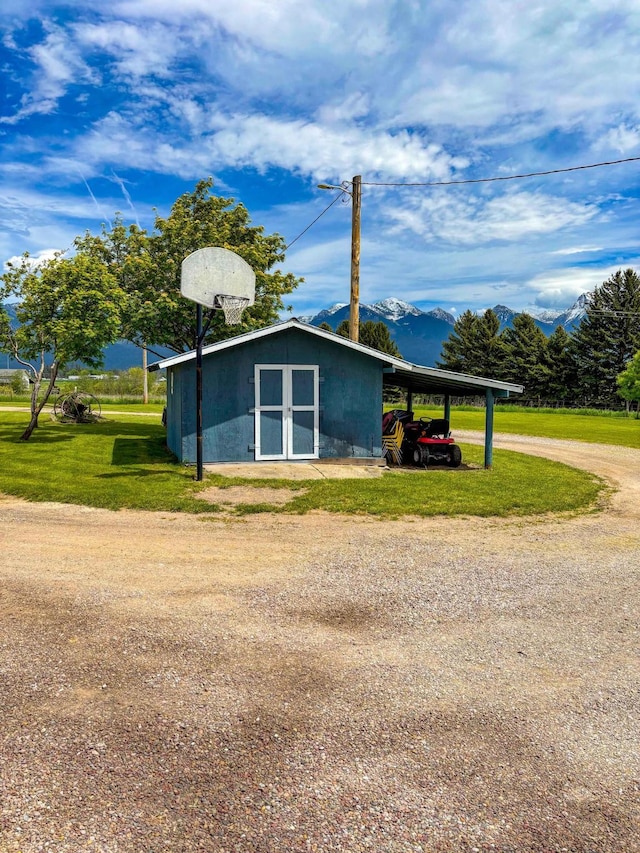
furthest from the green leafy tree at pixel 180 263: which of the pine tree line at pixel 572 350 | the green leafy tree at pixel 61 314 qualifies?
the pine tree line at pixel 572 350

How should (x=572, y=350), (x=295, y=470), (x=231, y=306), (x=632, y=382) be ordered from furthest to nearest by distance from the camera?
(x=572, y=350)
(x=632, y=382)
(x=295, y=470)
(x=231, y=306)

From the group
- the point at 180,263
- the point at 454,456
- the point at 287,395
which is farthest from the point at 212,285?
the point at 180,263

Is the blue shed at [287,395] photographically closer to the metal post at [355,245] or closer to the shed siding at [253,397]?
the shed siding at [253,397]

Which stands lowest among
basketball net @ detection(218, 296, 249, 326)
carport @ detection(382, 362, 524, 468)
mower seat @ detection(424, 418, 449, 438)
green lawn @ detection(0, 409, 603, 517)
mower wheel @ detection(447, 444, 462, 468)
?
green lawn @ detection(0, 409, 603, 517)

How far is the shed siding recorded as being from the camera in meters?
13.6

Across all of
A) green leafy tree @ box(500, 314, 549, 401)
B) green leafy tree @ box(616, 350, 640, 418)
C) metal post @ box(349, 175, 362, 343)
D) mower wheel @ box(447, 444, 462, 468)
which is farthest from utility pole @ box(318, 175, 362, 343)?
green leafy tree @ box(500, 314, 549, 401)

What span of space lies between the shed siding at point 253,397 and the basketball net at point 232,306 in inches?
73.8

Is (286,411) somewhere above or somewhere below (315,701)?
above

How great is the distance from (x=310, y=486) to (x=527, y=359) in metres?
66.5

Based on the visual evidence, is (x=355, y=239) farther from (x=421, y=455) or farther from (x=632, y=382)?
(x=632, y=382)

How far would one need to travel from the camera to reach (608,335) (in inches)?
2623

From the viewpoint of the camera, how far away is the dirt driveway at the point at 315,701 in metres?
2.87

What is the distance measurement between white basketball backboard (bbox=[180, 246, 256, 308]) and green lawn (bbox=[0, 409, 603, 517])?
3.87 meters

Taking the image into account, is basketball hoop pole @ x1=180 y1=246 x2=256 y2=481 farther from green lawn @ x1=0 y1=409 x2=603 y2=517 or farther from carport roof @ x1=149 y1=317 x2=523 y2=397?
green lawn @ x1=0 y1=409 x2=603 y2=517
